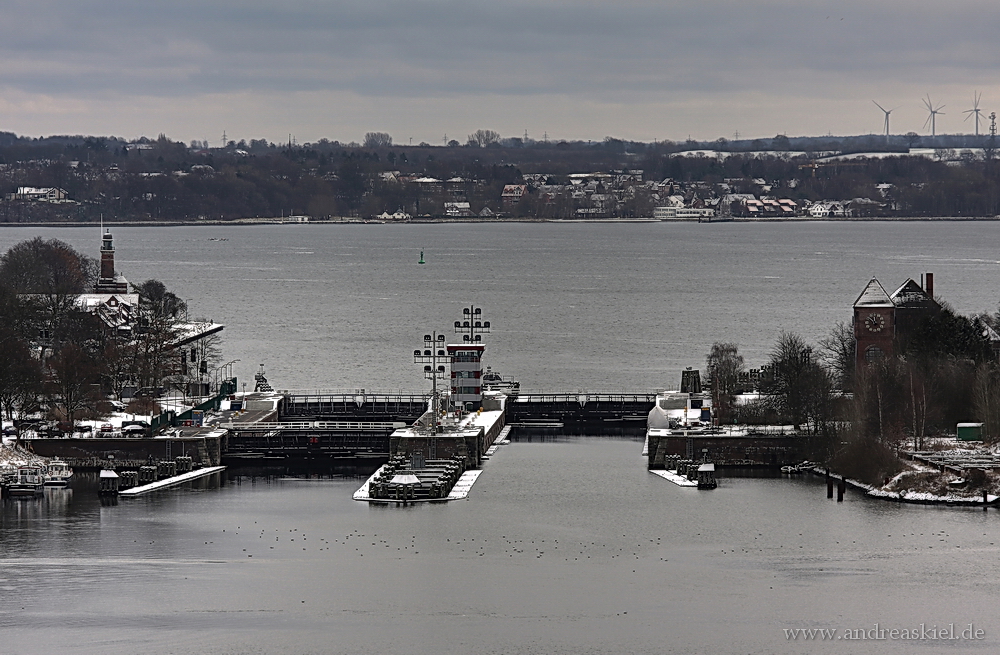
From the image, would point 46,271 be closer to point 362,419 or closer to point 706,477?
point 362,419

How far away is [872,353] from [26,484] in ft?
88.7

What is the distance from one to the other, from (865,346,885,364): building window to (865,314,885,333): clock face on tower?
0.59 meters

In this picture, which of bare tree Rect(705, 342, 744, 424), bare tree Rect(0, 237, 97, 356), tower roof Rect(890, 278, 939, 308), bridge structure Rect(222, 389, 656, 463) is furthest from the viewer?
bare tree Rect(0, 237, 97, 356)

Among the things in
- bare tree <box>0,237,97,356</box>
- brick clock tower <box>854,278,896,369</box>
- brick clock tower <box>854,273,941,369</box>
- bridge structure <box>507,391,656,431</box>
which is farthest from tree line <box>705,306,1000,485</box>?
bare tree <box>0,237,97,356</box>

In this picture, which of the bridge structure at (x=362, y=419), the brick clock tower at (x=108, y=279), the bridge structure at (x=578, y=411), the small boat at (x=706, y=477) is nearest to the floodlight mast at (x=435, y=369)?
the bridge structure at (x=362, y=419)

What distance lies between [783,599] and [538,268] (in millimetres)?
123946

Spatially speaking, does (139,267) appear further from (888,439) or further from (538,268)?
(888,439)

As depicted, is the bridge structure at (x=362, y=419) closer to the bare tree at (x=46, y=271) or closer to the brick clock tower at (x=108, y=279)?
the brick clock tower at (x=108, y=279)

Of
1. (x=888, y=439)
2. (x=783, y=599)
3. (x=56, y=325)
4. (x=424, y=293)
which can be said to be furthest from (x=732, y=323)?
(x=783, y=599)

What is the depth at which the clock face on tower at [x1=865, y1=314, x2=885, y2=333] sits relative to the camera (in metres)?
60.6

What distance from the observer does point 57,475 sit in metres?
52.2

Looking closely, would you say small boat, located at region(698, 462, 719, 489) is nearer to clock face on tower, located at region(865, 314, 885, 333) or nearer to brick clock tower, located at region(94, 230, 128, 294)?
clock face on tower, located at region(865, 314, 885, 333)

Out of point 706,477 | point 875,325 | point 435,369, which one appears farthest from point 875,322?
point 435,369

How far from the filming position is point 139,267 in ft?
518
